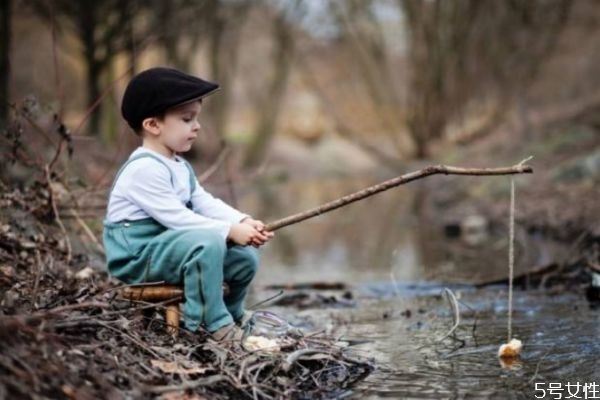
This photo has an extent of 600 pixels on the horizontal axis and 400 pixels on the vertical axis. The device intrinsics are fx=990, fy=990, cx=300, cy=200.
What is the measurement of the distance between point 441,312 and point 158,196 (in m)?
2.38

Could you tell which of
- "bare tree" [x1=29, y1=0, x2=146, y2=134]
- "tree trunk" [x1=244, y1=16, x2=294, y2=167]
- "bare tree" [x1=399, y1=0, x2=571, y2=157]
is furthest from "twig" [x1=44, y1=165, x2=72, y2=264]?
"tree trunk" [x1=244, y1=16, x2=294, y2=167]

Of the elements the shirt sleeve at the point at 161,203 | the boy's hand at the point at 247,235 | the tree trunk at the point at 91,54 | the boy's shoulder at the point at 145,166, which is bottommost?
the boy's hand at the point at 247,235

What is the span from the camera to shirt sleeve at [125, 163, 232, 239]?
443 cm

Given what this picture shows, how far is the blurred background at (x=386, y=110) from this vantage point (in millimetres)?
10719

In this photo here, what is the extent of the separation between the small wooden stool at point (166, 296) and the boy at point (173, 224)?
42mm

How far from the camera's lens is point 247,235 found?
4.34 metres

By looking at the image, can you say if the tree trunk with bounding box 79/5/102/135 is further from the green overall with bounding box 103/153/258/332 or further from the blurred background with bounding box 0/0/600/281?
the green overall with bounding box 103/153/258/332

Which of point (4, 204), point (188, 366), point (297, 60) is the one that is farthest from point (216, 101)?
point (188, 366)

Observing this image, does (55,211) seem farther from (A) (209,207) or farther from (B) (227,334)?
(B) (227,334)

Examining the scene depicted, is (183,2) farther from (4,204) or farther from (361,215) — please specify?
(4,204)

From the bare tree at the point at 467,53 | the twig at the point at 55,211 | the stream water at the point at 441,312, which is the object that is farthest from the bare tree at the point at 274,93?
the twig at the point at 55,211

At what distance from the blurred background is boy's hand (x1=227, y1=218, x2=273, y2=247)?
276cm

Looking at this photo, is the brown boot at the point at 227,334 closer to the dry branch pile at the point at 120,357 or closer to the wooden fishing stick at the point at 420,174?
the dry branch pile at the point at 120,357

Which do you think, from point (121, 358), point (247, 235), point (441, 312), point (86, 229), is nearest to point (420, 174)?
point (247, 235)
